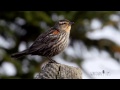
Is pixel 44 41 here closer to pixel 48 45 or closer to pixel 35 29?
pixel 48 45

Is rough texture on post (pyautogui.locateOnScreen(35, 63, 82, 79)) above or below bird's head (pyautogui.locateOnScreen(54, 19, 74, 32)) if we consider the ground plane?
below

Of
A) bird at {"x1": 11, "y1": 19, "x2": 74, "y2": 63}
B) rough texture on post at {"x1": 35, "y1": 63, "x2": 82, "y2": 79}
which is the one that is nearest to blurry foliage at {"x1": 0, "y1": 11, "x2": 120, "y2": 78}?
bird at {"x1": 11, "y1": 19, "x2": 74, "y2": 63}

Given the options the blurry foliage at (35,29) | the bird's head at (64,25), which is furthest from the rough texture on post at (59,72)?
the blurry foliage at (35,29)

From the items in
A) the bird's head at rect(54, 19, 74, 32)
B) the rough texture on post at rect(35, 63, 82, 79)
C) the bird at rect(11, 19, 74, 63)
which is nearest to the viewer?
the rough texture on post at rect(35, 63, 82, 79)

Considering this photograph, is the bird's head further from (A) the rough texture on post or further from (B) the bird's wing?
(A) the rough texture on post

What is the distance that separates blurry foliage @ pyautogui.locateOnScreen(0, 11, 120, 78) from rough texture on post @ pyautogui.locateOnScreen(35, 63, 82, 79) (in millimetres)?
7547

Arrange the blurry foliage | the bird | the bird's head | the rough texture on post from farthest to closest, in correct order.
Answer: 1. the blurry foliage
2. the bird's head
3. the bird
4. the rough texture on post

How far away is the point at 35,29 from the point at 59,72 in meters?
8.41

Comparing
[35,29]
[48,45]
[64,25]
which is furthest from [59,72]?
[35,29]

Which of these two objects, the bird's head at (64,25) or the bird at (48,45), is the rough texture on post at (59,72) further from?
the bird's head at (64,25)

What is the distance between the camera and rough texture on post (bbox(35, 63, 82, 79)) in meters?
3.97

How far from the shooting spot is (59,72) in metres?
4.01

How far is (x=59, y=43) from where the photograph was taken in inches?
183
